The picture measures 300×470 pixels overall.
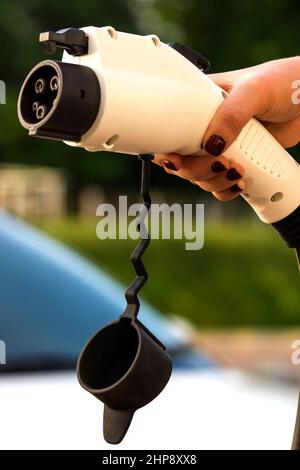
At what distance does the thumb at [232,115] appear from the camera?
1.26 metres

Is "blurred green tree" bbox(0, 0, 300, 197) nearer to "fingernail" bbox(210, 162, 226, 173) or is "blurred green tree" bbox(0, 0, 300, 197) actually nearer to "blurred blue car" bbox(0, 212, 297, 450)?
"blurred blue car" bbox(0, 212, 297, 450)

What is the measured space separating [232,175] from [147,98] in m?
0.22

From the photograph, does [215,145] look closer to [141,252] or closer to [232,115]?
[232,115]

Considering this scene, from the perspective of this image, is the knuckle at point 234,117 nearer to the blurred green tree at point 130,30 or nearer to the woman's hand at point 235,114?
the woman's hand at point 235,114

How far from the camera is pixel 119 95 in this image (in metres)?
1.15

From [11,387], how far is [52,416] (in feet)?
0.97

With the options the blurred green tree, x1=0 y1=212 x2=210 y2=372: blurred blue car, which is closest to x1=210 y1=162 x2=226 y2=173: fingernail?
x1=0 y1=212 x2=210 y2=372: blurred blue car

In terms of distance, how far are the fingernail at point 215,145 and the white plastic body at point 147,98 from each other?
1 cm

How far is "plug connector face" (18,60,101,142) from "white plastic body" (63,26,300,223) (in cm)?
1

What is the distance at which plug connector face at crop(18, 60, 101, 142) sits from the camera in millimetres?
1122

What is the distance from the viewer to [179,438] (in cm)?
217

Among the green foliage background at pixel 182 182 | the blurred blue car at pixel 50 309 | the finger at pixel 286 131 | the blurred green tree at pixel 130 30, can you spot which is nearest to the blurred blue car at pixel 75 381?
the blurred blue car at pixel 50 309

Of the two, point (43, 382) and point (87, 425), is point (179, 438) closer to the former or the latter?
point (87, 425)

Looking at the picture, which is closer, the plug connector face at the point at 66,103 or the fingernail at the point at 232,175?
the plug connector face at the point at 66,103
